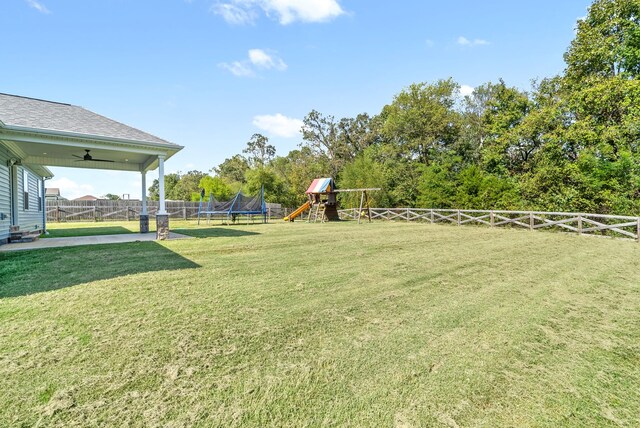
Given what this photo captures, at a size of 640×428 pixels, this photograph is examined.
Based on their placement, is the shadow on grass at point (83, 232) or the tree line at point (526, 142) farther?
the tree line at point (526, 142)

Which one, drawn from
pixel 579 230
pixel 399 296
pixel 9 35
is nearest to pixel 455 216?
pixel 579 230

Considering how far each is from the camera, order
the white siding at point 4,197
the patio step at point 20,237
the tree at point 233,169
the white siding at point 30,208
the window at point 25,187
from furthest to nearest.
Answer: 1. the tree at point 233,169
2. the window at point 25,187
3. the white siding at point 30,208
4. the patio step at point 20,237
5. the white siding at point 4,197

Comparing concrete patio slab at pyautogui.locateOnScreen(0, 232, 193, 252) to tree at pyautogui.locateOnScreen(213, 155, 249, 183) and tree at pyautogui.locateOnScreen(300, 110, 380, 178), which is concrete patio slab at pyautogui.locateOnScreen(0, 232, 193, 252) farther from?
tree at pyautogui.locateOnScreen(213, 155, 249, 183)

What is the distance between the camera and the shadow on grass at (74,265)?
142 inches

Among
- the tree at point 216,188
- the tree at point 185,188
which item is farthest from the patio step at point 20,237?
the tree at point 185,188

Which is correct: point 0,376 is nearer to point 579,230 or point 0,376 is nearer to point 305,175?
point 579,230

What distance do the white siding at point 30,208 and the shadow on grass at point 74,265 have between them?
4.28m

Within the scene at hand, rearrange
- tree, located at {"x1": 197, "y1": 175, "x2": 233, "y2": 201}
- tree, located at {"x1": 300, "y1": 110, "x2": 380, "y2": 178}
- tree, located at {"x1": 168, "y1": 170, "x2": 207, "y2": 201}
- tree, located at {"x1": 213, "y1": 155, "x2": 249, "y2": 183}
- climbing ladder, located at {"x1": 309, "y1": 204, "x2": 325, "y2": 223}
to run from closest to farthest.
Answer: climbing ladder, located at {"x1": 309, "y1": 204, "x2": 325, "y2": 223}, tree, located at {"x1": 197, "y1": 175, "x2": 233, "y2": 201}, tree, located at {"x1": 300, "y1": 110, "x2": 380, "y2": 178}, tree, located at {"x1": 213, "y1": 155, "x2": 249, "y2": 183}, tree, located at {"x1": 168, "y1": 170, "x2": 207, "y2": 201}

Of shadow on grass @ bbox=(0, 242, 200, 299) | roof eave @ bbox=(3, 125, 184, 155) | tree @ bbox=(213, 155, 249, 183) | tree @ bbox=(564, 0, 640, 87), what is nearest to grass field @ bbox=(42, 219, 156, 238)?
roof eave @ bbox=(3, 125, 184, 155)

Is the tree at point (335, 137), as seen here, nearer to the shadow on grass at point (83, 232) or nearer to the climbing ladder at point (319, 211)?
the climbing ladder at point (319, 211)

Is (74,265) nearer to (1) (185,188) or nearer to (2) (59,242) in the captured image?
(2) (59,242)

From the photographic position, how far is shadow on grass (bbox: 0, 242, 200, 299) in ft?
11.9

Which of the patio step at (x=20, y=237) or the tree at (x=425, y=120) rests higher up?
the tree at (x=425, y=120)

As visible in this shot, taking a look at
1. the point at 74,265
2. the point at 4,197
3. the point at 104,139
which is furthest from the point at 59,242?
the point at 74,265
